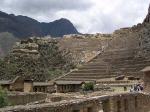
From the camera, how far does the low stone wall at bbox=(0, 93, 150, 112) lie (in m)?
12.5

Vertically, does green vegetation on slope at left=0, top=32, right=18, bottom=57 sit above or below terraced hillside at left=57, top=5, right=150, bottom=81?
above

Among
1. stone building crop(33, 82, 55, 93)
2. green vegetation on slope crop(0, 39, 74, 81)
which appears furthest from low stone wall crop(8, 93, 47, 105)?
green vegetation on slope crop(0, 39, 74, 81)

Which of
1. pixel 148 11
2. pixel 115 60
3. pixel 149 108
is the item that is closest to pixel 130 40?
pixel 115 60

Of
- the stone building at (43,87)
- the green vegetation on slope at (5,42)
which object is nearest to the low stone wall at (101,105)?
the stone building at (43,87)

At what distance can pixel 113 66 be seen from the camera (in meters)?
Answer: 82.2

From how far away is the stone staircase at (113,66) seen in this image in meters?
75.8

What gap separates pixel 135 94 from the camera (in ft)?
62.3

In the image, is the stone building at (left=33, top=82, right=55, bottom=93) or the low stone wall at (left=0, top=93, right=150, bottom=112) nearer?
the low stone wall at (left=0, top=93, right=150, bottom=112)

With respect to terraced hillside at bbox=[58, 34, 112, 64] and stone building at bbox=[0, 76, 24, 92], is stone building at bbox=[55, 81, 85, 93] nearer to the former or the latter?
stone building at bbox=[0, 76, 24, 92]

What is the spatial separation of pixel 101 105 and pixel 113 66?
66.7 meters

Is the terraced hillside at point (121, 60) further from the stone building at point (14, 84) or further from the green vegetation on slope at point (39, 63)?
the green vegetation on slope at point (39, 63)

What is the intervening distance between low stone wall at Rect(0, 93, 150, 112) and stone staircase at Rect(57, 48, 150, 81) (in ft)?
166

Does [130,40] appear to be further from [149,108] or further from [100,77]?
[149,108]

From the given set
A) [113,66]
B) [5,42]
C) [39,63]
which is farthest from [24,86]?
[5,42]
